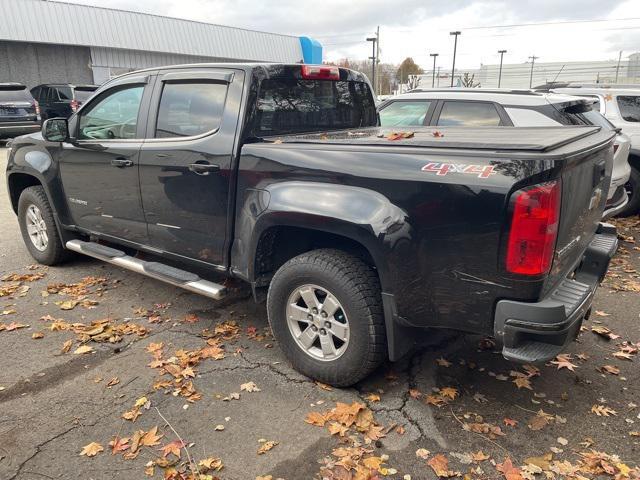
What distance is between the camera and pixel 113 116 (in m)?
4.57

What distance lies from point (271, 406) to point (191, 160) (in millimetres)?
1799

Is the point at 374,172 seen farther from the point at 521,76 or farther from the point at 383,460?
the point at 521,76

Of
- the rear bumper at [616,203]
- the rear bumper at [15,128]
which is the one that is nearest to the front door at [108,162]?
the rear bumper at [616,203]

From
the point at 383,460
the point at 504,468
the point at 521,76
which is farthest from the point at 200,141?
the point at 521,76

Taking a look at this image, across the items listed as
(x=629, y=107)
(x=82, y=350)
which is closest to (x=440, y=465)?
(x=82, y=350)

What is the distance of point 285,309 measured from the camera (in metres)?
3.36

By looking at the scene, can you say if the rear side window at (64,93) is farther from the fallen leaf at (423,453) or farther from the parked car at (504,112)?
the fallen leaf at (423,453)

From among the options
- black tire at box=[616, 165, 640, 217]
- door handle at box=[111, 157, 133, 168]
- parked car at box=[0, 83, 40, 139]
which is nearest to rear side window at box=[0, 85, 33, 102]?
parked car at box=[0, 83, 40, 139]

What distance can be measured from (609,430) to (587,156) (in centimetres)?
153

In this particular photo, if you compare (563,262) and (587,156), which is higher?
Answer: (587,156)

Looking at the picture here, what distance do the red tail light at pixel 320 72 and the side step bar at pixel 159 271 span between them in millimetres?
1757

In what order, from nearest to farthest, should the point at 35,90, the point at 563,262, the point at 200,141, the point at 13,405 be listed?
the point at 563,262 → the point at 13,405 → the point at 200,141 → the point at 35,90

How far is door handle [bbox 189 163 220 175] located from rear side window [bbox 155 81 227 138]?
0.92 ft

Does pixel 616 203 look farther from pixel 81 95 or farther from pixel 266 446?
pixel 81 95
